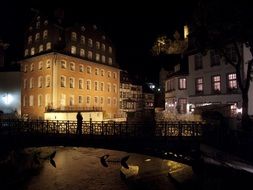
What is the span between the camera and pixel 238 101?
3241 centimetres

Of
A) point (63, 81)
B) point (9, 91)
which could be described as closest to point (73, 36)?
point (63, 81)

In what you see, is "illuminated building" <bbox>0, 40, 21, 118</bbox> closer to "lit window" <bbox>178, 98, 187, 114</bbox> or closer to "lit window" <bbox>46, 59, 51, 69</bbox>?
"lit window" <bbox>46, 59, 51, 69</bbox>

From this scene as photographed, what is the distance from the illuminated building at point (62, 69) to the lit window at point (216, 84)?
1129 inches

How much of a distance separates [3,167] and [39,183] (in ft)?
11.8

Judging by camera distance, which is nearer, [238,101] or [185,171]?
[185,171]

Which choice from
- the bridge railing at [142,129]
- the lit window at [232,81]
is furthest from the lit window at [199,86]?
the bridge railing at [142,129]

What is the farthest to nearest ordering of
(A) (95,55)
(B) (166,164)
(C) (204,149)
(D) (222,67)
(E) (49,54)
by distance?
(A) (95,55), (E) (49,54), (D) (222,67), (B) (166,164), (C) (204,149)

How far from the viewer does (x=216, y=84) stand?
35.3 meters

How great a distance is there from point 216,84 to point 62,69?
3211cm

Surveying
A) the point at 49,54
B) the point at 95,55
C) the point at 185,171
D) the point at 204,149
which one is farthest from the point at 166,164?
the point at 95,55

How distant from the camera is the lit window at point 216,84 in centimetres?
3494

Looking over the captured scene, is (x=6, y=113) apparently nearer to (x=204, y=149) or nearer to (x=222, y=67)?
(x=222, y=67)

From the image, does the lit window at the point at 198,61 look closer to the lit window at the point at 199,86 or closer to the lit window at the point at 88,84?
the lit window at the point at 199,86

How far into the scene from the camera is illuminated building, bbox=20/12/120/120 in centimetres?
5703
